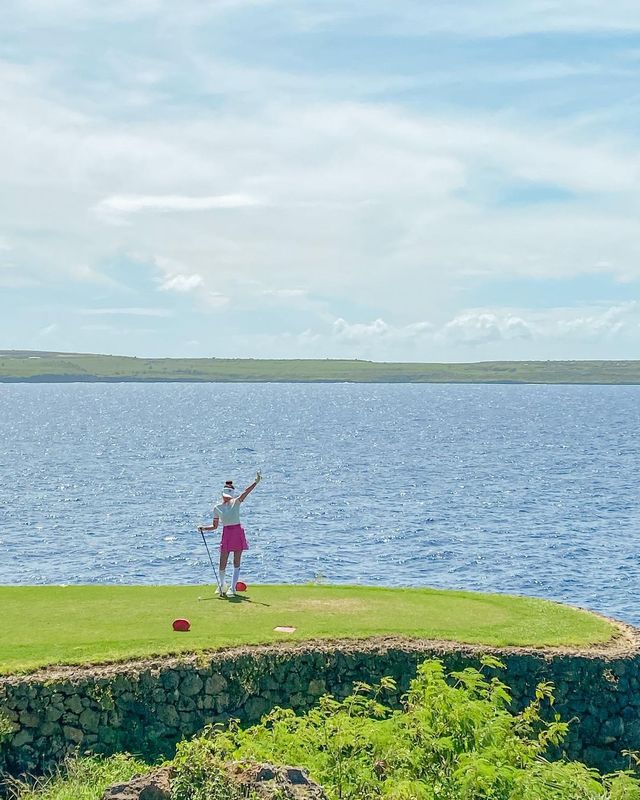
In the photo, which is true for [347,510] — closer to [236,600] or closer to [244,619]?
[236,600]

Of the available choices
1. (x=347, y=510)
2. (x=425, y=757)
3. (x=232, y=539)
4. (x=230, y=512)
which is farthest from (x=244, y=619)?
(x=347, y=510)

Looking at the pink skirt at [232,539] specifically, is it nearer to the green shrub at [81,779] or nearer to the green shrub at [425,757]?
the green shrub at [81,779]

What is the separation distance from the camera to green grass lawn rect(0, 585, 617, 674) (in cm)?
2033

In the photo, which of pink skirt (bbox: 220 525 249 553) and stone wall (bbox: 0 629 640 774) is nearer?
stone wall (bbox: 0 629 640 774)

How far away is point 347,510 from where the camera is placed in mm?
68375

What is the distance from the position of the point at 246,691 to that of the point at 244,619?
2.76 meters

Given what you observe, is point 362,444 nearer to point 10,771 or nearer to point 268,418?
point 268,418

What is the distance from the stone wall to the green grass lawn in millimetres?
578

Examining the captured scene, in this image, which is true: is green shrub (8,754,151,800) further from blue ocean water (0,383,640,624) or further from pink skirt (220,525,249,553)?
blue ocean water (0,383,640,624)

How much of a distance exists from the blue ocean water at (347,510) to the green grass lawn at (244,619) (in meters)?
17.3

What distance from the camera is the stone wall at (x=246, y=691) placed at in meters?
18.6

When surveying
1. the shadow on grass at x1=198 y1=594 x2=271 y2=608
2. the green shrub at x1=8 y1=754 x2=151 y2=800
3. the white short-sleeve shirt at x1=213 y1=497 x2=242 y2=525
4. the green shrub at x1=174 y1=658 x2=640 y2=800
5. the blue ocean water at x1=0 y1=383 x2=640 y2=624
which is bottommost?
the blue ocean water at x1=0 y1=383 x2=640 y2=624

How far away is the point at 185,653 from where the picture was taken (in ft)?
65.4

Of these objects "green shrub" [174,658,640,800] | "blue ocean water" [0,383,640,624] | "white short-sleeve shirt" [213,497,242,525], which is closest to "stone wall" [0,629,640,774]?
"white short-sleeve shirt" [213,497,242,525]
